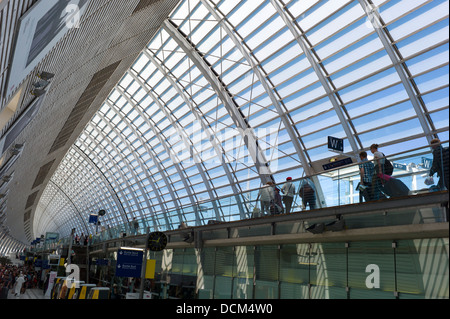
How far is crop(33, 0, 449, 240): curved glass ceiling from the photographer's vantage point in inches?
771

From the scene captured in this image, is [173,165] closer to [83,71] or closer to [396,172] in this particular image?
[83,71]

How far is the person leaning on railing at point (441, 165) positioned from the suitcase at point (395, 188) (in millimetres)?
727

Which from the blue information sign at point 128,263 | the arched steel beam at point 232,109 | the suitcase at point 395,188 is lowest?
the blue information sign at point 128,263

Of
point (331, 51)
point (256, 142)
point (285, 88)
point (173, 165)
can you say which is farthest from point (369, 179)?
point (173, 165)

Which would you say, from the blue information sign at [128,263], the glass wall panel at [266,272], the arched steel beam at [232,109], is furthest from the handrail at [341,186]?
the arched steel beam at [232,109]

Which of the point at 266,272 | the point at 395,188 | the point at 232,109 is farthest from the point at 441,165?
the point at 232,109

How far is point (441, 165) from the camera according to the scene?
8.14m

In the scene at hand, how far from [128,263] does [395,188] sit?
28.5ft

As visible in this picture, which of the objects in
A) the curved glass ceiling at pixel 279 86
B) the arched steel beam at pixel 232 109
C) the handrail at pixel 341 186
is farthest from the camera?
the arched steel beam at pixel 232 109

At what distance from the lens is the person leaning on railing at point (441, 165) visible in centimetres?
791

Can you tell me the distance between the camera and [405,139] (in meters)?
21.3

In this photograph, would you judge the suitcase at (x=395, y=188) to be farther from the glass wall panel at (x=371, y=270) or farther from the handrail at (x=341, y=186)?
the glass wall panel at (x=371, y=270)

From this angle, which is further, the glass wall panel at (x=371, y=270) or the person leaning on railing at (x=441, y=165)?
the glass wall panel at (x=371, y=270)

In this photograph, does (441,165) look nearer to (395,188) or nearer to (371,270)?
(395,188)
